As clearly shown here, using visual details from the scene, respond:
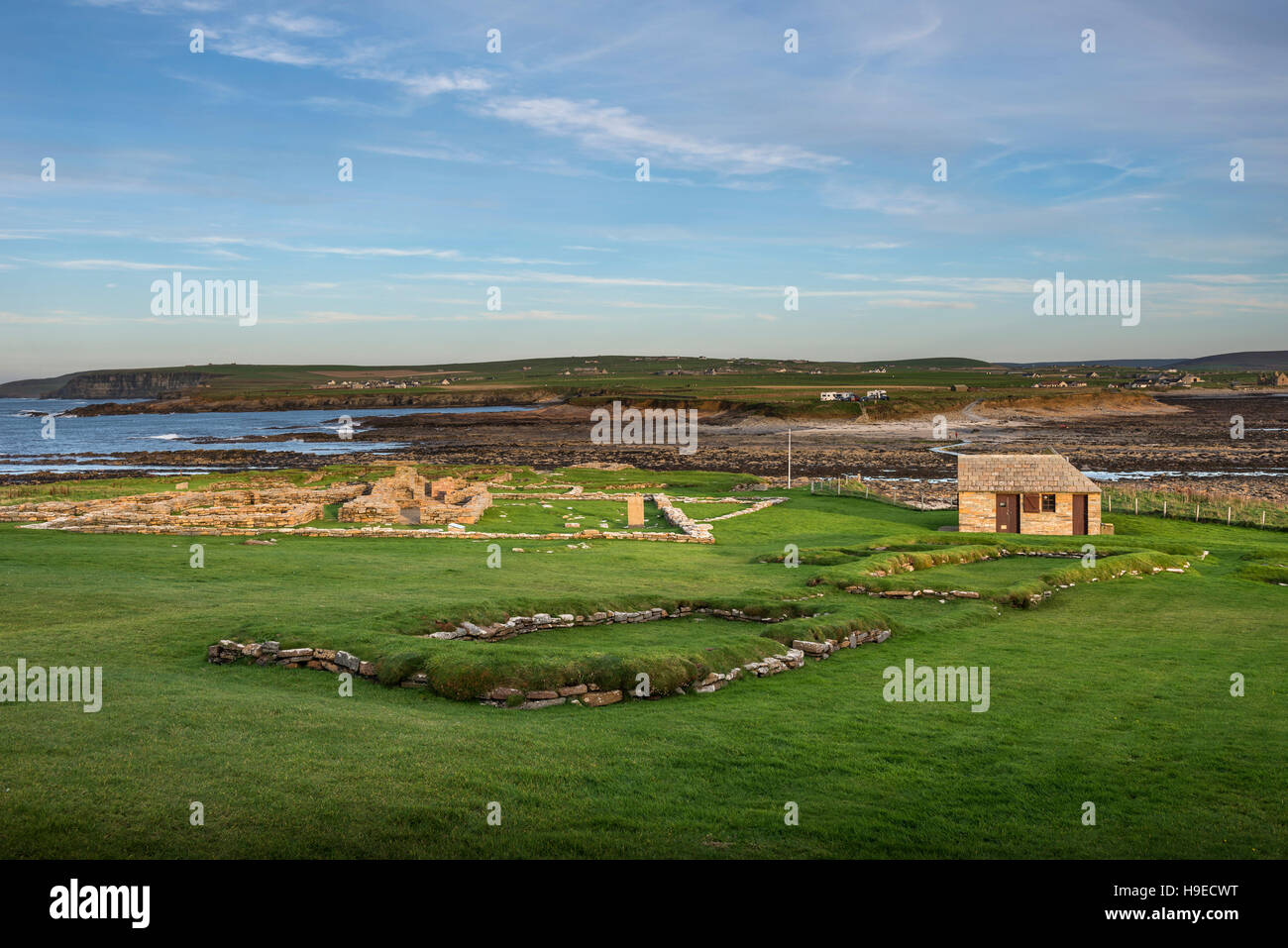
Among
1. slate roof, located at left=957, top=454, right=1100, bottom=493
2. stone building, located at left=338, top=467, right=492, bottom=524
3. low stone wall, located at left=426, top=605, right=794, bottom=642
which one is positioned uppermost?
slate roof, located at left=957, top=454, right=1100, bottom=493

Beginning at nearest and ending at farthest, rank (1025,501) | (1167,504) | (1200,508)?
1. (1025,501)
2. (1200,508)
3. (1167,504)

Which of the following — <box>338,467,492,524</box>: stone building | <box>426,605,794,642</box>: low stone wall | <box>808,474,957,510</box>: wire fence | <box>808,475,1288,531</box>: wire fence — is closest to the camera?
<box>426,605,794,642</box>: low stone wall

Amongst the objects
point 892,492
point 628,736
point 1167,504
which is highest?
point 892,492

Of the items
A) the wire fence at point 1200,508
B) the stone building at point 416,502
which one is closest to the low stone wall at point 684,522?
the stone building at point 416,502

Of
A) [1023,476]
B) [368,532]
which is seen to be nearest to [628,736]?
[368,532]

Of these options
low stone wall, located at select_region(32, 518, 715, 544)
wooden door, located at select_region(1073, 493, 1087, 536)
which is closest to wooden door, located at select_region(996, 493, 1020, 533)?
wooden door, located at select_region(1073, 493, 1087, 536)

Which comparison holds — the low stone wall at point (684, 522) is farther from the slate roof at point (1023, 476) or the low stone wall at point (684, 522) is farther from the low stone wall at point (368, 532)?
the slate roof at point (1023, 476)

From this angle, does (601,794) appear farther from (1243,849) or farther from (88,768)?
(1243,849)

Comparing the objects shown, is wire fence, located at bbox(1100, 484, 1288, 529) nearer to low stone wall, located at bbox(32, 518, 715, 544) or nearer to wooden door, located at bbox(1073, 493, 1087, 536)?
wooden door, located at bbox(1073, 493, 1087, 536)

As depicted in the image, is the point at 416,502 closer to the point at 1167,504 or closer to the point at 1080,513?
the point at 1080,513
